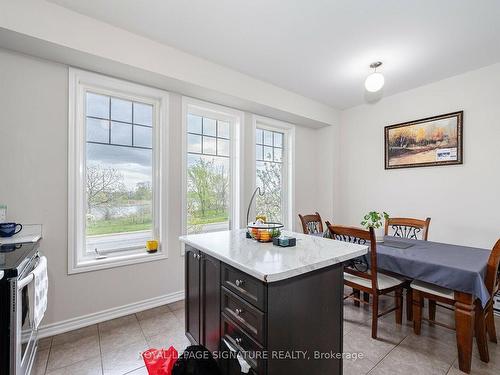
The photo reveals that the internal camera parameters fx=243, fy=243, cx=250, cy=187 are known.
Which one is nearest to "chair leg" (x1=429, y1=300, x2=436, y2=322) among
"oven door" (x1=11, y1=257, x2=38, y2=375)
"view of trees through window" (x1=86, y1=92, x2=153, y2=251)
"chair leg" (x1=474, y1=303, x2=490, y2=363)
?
"chair leg" (x1=474, y1=303, x2=490, y2=363)

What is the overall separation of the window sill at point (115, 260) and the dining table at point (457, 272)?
229 cm

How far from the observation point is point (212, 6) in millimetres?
1928

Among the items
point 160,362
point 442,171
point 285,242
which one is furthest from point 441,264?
point 160,362

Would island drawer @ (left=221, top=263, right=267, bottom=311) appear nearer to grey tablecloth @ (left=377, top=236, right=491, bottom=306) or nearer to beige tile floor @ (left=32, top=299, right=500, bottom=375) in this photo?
beige tile floor @ (left=32, top=299, right=500, bottom=375)

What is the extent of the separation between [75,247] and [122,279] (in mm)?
547

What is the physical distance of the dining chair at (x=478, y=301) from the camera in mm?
1707

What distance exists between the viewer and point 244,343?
1.28 metres

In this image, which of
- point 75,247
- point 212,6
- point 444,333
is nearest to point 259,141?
point 212,6

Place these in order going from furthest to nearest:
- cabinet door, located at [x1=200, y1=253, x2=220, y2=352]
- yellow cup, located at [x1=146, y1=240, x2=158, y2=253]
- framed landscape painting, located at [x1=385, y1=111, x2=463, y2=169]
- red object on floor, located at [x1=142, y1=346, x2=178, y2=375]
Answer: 1. framed landscape painting, located at [x1=385, y1=111, x2=463, y2=169]
2. yellow cup, located at [x1=146, y1=240, x2=158, y2=253]
3. cabinet door, located at [x1=200, y1=253, x2=220, y2=352]
4. red object on floor, located at [x1=142, y1=346, x2=178, y2=375]

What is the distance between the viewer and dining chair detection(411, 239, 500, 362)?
1.71m

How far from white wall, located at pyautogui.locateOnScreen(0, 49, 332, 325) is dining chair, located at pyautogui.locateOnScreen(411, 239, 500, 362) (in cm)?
271

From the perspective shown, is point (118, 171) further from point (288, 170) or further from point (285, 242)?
point (288, 170)

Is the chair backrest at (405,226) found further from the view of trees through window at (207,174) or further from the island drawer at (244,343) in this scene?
the island drawer at (244,343)

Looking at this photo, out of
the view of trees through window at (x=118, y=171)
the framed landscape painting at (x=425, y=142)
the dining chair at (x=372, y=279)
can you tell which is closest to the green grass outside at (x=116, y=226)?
the view of trees through window at (x=118, y=171)
